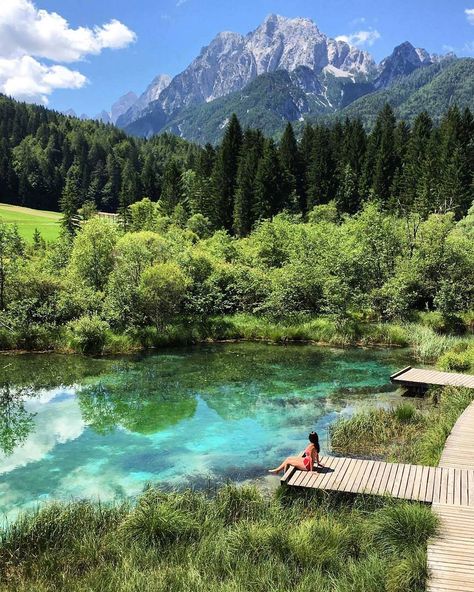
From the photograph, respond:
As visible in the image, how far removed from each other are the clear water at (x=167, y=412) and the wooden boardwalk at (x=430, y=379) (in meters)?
0.97

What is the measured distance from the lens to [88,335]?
95.3ft

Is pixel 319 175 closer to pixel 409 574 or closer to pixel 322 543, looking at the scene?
pixel 322 543

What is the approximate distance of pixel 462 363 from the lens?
2386 cm

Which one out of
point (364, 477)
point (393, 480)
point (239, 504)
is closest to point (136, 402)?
point (239, 504)

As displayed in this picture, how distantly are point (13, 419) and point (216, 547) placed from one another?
13.3 m

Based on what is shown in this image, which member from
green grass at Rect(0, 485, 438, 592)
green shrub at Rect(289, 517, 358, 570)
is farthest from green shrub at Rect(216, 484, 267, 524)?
green shrub at Rect(289, 517, 358, 570)

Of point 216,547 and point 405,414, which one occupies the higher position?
point 405,414

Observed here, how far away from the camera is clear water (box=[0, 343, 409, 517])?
14391 mm

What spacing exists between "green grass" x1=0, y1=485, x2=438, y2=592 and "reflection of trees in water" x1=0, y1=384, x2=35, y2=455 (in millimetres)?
7704

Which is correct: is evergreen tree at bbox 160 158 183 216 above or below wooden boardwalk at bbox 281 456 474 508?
above

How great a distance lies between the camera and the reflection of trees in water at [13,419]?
1722cm

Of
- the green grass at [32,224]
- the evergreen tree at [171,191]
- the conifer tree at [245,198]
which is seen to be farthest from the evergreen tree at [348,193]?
the green grass at [32,224]

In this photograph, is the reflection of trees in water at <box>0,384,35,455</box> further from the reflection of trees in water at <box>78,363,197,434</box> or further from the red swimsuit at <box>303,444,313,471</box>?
the red swimsuit at <box>303,444,313,471</box>

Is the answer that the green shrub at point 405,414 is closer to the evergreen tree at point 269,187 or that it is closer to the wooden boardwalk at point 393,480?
the wooden boardwalk at point 393,480
